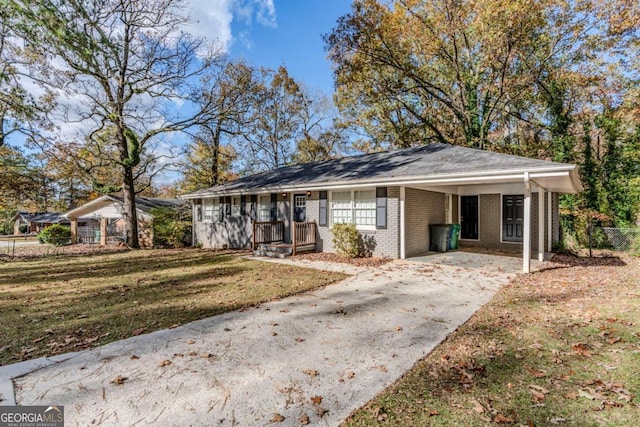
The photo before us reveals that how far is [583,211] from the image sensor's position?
47.2ft

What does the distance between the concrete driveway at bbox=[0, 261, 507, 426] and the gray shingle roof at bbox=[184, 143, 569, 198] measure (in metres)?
4.24

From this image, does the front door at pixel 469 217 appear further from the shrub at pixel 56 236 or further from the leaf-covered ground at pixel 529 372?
the shrub at pixel 56 236

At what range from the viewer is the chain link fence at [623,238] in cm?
1168

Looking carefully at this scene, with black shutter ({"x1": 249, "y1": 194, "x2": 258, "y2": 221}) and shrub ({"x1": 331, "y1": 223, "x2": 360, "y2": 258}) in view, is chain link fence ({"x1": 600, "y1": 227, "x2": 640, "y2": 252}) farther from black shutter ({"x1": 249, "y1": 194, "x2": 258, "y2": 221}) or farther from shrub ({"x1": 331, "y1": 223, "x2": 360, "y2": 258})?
→ black shutter ({"x1": 249, "y1": 194, "x2": 258, "y2": 221})

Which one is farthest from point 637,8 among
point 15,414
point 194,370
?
point 15,414

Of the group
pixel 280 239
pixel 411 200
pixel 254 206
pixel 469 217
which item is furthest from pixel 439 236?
pixel 254 206

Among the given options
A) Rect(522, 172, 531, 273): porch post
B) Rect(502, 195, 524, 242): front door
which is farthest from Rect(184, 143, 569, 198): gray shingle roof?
Rect(502, 195, 524, 242): front door

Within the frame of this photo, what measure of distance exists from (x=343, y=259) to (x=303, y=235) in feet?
7.14

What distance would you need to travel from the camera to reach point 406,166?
1055cm

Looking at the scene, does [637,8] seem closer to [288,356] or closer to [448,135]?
[448,135]

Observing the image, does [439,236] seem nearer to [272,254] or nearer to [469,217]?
[469,217]

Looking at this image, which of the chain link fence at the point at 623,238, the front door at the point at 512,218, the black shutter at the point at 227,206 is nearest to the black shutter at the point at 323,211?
the black shutter at the point at 227,206

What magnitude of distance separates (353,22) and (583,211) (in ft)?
47.6

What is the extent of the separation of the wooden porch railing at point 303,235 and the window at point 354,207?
38.2 inches
